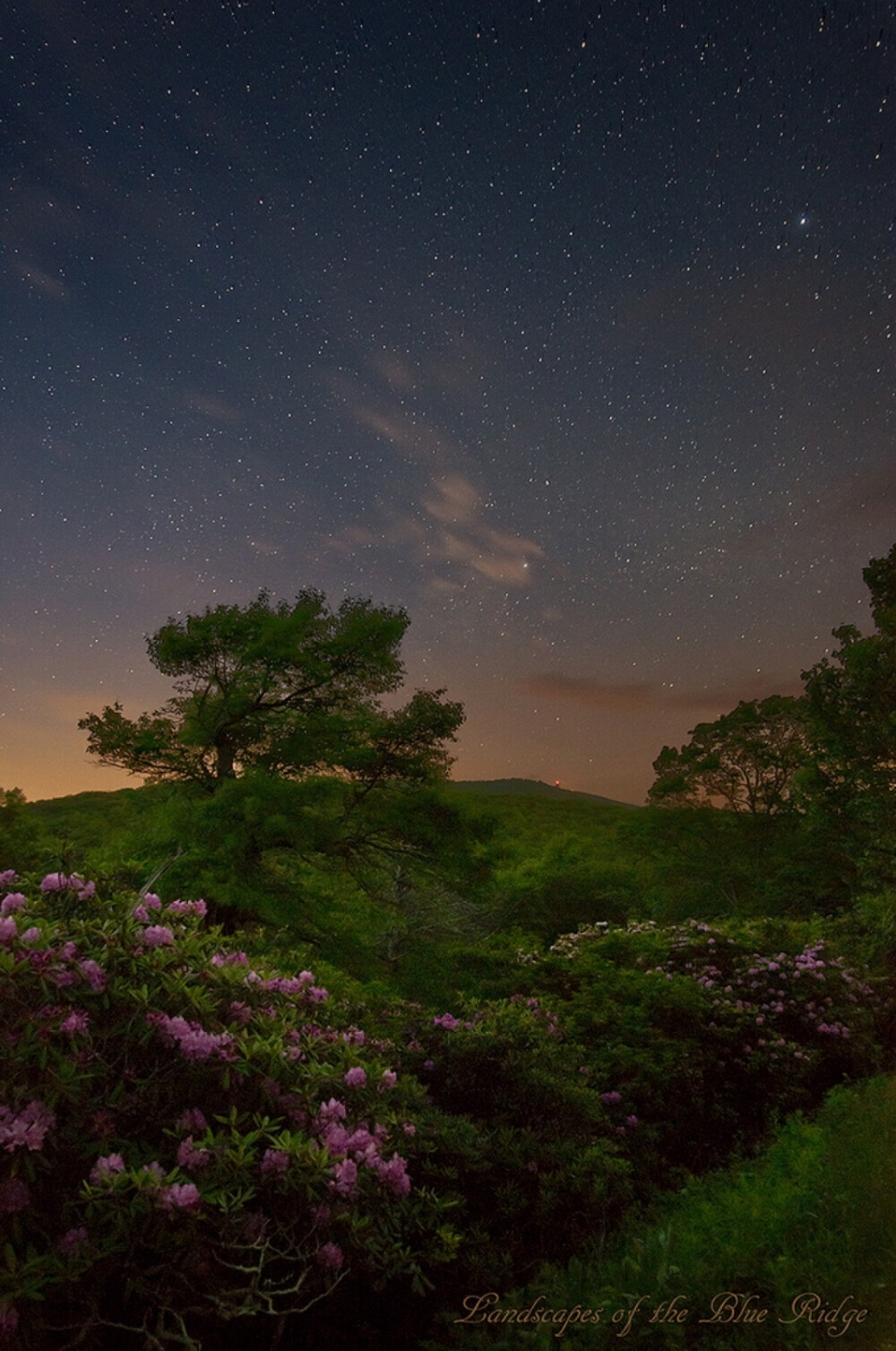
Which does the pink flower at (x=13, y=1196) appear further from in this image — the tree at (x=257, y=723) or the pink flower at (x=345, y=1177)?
the tree at (x=257, y=723)

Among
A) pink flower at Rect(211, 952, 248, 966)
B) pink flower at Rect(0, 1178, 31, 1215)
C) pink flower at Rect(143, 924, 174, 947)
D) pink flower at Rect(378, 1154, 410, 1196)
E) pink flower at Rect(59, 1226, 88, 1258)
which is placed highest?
pink flower at Rect(143, 924, 174, 947)

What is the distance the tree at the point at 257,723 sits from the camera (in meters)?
15.1

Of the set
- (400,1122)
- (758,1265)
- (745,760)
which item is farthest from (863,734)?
(400,1122)

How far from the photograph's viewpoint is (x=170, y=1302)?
8.09ft

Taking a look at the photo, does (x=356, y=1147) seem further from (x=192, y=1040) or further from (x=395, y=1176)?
(x=192, y=1040)

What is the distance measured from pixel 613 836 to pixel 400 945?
665 inches

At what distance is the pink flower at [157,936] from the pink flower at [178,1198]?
1099mm

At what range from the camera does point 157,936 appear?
326 centimetres

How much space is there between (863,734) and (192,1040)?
19.1 m

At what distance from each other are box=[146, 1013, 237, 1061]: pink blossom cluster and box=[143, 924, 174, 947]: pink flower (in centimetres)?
38

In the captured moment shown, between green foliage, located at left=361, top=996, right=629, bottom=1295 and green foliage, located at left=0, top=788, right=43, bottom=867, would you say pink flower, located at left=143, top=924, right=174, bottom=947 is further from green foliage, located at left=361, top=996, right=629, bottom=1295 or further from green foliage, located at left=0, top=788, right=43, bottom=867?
green foliage, located at left=0, top=788, right=43, bottom=867

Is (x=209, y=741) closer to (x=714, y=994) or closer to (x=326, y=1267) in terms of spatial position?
(x=714, y=994)

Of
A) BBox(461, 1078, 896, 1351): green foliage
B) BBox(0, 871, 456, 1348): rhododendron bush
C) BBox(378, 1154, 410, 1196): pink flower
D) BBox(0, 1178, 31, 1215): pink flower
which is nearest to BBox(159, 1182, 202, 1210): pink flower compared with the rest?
BBox(0, 871, 456, 1348): rhododendron bush

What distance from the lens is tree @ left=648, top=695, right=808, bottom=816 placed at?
90.7 ft
